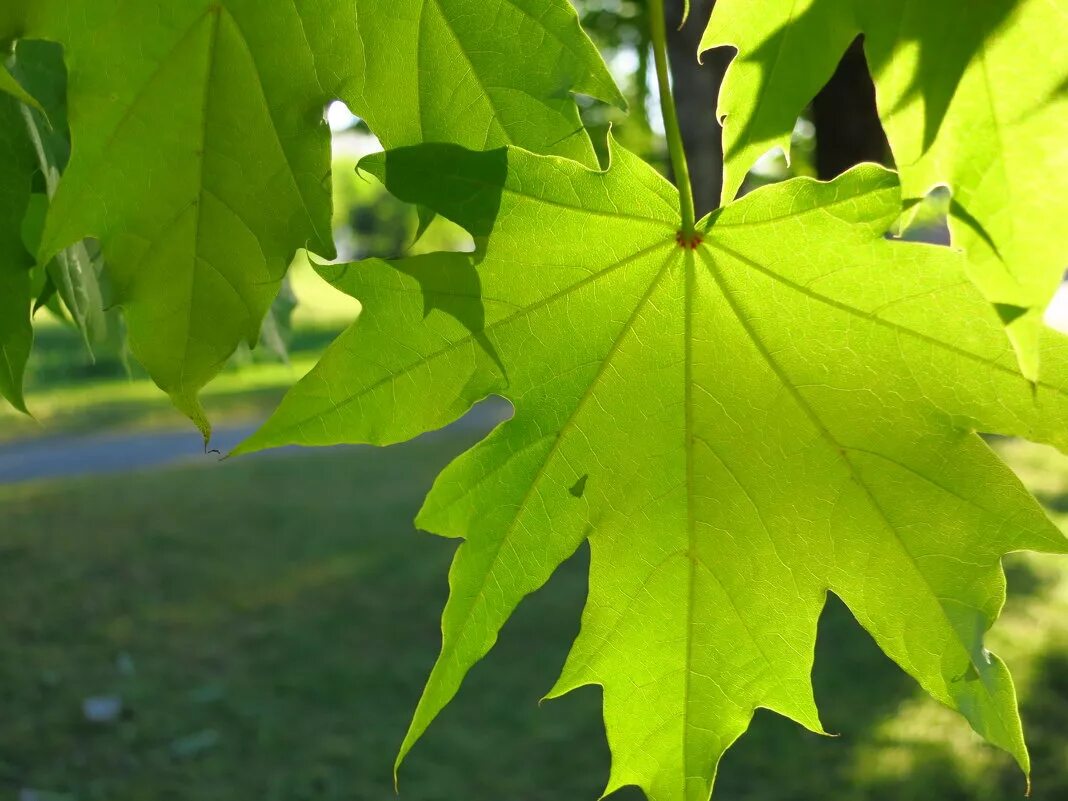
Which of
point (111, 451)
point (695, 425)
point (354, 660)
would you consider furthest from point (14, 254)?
point (111, 451)

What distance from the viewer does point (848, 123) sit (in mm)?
1975

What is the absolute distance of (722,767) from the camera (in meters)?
2.86

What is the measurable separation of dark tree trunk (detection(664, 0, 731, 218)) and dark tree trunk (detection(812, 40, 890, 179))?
0.83ft

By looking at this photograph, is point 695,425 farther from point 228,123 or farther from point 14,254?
point 14,254

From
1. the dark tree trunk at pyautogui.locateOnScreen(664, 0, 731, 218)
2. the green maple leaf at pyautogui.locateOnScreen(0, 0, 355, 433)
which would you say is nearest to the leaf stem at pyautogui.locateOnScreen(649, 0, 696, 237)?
the green maple leaf at pyautogui.locateOnScreen(0, 0, 355, 433)

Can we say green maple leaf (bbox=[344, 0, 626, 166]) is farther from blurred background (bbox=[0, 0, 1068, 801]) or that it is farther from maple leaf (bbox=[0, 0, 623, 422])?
blurred background (bbox=[0, 0, 1068, 801])

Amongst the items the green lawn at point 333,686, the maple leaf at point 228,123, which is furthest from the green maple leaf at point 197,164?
the green lawn at point 333,686

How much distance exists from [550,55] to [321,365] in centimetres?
20

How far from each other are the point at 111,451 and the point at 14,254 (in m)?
7.48

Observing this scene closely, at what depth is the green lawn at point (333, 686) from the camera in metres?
2.82

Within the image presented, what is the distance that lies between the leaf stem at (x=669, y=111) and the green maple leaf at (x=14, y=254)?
0.39 meters

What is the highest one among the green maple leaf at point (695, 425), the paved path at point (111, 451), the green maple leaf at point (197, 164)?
the green maple leaf at point (197, 164)

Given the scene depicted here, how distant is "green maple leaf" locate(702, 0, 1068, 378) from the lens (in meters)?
0.45

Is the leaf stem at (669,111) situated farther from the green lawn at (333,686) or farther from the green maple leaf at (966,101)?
the green lawn at (333,686)
